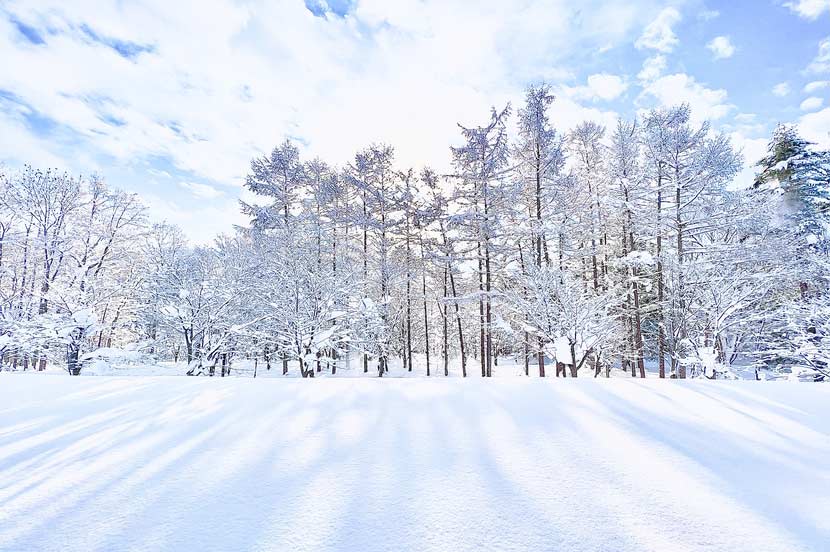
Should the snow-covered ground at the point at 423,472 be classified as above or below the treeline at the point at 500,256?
below

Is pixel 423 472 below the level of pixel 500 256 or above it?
below

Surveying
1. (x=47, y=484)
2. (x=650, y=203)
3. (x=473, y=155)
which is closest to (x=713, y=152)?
(x=650, y=203)

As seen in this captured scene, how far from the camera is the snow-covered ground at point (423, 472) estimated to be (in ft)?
4.37

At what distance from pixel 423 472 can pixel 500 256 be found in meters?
14.1

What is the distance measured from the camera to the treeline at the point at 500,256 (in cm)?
1048

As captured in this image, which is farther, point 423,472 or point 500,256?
point 500,256

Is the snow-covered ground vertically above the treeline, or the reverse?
the treeline

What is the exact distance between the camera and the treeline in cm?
1048

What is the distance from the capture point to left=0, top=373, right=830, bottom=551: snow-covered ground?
4.37 feet

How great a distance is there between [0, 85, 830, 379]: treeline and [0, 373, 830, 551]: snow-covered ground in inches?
255

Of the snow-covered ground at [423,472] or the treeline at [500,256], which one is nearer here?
the snow-covered ground at [423,472]

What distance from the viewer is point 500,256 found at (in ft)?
50.2

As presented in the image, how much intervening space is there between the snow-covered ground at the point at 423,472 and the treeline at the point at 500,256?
6.48 metres

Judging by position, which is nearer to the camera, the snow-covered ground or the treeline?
the snow-covered ground
